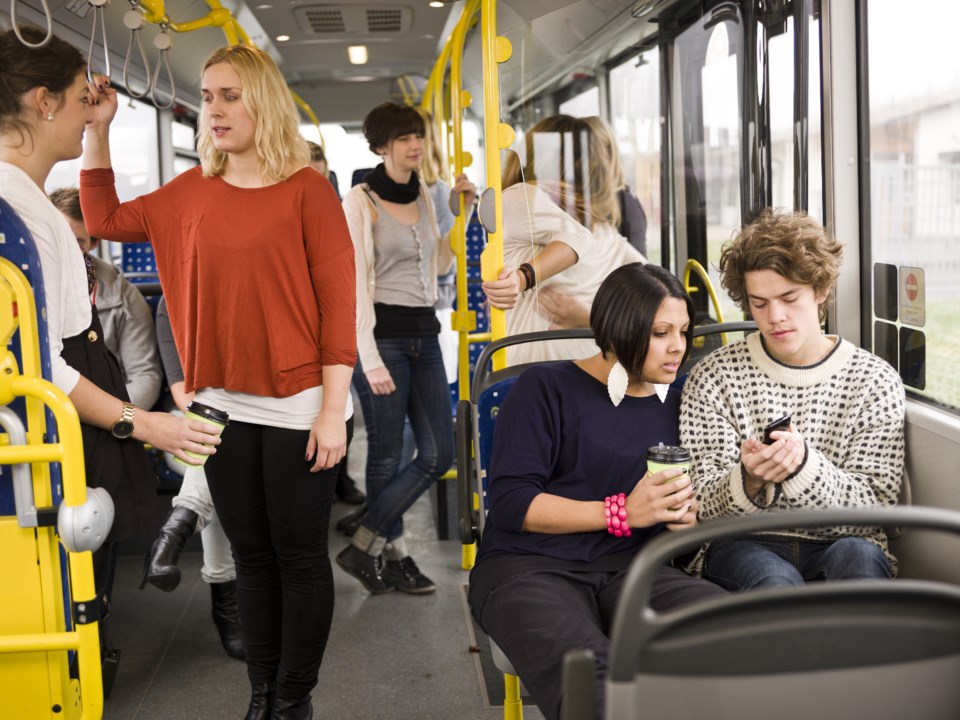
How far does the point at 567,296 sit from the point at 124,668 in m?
1.86

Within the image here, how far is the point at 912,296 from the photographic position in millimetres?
2545

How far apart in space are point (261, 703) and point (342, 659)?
2.31ft

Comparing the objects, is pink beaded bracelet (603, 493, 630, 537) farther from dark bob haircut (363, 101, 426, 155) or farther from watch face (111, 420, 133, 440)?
dark bob haircut (363, 101, 426, 155)

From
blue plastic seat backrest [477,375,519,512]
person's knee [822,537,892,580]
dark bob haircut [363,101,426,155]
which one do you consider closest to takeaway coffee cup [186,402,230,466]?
blue plastic seat backrest [477,375,519,512]

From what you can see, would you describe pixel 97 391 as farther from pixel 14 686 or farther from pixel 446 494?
pixel 446 494

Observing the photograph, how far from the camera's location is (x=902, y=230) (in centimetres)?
259

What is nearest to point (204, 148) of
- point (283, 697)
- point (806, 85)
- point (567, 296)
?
point (567, 296)

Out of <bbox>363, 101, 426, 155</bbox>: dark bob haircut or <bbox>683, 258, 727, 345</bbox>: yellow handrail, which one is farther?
<bbox>363, 101, 426, 155</bbox>: dark bob haircut

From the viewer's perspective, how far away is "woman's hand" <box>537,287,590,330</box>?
304 cm

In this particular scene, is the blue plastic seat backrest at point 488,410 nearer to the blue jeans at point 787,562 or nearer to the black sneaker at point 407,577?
the blue jeans at point 787,562

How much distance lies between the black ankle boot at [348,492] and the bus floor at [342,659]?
0.93 m

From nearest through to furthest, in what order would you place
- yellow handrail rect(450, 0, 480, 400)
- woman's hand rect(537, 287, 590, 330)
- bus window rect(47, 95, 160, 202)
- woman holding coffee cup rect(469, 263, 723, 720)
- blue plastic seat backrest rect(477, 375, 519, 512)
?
woman holding coffee cup rect(469, 263, 723, 720) < blue plastic seat backrest rect(477, 375, 519, 512) < woman's hand rect(537, 287, 590, 330) < yellow handrail rect(450, 0, 480, 400) < bus window rect(47, 95, 160, 202)

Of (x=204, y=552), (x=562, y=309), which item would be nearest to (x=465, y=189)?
(x=562, y=309)

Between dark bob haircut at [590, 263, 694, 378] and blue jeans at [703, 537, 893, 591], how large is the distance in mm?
456
